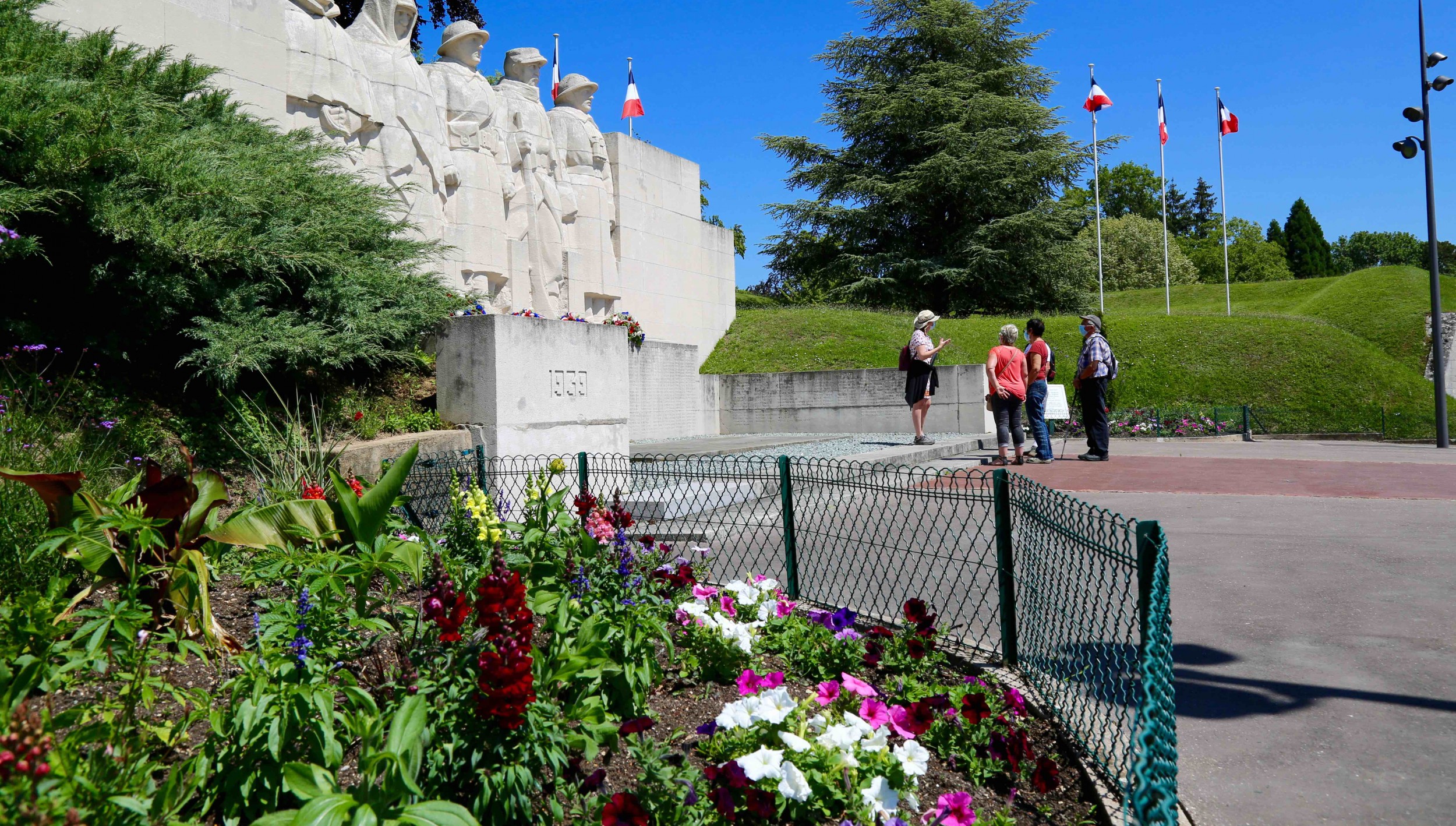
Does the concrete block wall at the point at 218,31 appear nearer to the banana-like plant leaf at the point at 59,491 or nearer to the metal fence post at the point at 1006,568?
→ the banana-like plant leaf at the point at 59,491

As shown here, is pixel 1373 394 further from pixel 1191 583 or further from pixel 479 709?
pixel 479 709

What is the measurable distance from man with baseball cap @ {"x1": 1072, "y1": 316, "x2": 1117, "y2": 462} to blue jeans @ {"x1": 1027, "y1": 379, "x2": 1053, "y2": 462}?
475 millimetres

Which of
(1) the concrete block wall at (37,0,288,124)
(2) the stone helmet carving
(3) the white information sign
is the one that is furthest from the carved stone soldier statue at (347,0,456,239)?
(3) the white information sign

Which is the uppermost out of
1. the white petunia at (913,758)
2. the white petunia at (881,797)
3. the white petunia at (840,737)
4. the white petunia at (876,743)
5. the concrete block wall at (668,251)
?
the concrete block wall at (668,251)

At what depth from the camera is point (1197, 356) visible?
70.3 feet

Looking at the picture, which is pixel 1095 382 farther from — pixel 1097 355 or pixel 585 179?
pixel 585 179

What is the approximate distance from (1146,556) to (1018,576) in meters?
1.25

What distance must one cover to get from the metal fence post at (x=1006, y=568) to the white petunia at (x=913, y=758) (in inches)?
51.6

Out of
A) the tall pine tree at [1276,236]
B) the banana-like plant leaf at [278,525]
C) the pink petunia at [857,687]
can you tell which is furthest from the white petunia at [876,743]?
the tall pine tree at [1276,236]

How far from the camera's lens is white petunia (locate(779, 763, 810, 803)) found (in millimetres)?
2180

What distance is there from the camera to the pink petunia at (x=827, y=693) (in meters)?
2.64

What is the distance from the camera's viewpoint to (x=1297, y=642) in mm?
4059

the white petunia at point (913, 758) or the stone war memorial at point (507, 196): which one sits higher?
the stone war memorial at point (507, 196)

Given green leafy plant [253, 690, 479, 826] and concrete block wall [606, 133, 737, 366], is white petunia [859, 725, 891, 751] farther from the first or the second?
concrete block wall [606, 133, 737, 366]
